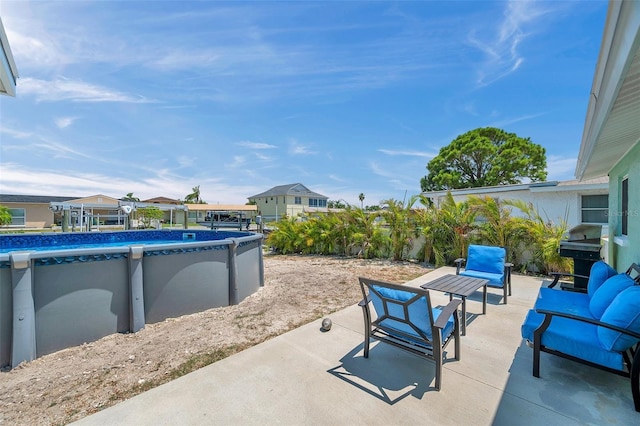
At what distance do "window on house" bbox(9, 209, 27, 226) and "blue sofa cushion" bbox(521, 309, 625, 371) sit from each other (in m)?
44.1

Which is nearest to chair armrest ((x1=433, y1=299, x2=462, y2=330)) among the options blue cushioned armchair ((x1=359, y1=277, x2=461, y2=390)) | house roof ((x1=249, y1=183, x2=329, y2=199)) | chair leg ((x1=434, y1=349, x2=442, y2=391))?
blue cushioned armchair ((x1=359, y1=277, x2=461, y2=390))

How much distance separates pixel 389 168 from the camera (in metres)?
28.6

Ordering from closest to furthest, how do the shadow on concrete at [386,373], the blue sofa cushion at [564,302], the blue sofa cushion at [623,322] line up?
the blue sofa cushion at [623,322] → the shadow on concrete at [386,373] → the blue sofa cushion at [564,302]

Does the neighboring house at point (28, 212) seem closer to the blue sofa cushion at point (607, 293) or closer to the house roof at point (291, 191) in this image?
the house roof at point (291, 191)

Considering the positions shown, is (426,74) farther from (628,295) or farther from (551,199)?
(628,295)

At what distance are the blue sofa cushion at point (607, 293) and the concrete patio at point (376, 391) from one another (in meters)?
0.78

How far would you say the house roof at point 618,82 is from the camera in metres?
1.42

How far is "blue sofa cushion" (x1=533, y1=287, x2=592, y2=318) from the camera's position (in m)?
3.63

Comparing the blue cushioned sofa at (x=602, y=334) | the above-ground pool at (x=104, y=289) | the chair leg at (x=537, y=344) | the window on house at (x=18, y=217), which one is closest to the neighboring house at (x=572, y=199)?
the blue cushioned sofa at (x=602, y=334)

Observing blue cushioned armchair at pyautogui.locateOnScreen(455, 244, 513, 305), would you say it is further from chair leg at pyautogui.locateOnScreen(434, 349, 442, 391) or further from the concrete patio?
chair leg at pyautogui.locateOnScreen(434, 349, 442, 391)

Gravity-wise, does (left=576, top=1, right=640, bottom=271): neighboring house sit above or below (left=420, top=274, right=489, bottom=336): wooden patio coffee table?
above

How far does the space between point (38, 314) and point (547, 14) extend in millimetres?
11865

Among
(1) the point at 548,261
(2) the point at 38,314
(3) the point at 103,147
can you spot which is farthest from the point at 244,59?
(3) the point at 103,147

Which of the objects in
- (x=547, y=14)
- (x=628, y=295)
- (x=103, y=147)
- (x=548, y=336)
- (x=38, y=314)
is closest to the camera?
(x=628, y=295)
